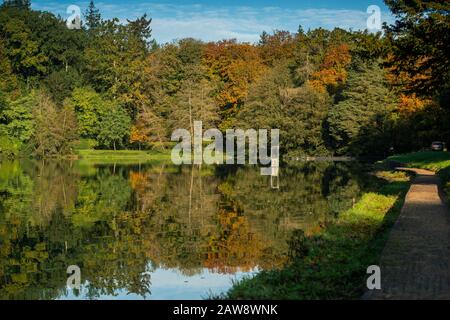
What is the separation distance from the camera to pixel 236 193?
2456cm

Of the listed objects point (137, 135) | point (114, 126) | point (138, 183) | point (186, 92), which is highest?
point (186, 92)

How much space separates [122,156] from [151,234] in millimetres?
45163

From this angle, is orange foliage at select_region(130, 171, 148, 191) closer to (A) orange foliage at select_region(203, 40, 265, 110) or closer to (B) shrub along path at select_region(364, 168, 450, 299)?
(B) shrub along path at select_region(364, 168, 450, 299)

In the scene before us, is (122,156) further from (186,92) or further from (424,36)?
(424,36)

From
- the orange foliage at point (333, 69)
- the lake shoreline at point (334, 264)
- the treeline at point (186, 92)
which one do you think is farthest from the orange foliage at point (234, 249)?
the orange foliage at point (333, 69)

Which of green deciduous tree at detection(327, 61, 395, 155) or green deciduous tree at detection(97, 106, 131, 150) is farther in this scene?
green deciduous tree at detection(97, 106, 131, 150)

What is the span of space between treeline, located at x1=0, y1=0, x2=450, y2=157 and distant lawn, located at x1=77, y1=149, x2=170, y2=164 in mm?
1487

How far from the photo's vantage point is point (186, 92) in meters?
61.1

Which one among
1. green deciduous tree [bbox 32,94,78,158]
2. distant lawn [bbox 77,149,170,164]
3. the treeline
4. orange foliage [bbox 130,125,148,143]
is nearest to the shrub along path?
the treeline

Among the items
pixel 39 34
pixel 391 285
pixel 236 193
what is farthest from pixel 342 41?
pixel 391 285

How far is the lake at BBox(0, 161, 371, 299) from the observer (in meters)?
10.5

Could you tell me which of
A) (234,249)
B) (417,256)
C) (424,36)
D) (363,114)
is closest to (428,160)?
(363,114)
